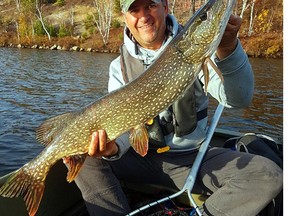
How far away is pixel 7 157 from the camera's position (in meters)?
6.12

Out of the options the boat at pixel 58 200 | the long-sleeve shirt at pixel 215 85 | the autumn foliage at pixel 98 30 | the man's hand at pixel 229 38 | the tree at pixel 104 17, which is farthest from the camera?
the tree at pixel 104 17

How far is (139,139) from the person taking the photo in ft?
7.88

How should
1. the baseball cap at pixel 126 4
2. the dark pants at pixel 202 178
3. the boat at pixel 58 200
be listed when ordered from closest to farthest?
the dark pants at pixel 202 178 → the boat at pixel 58 200 → the baseball cap at pixel 126 4

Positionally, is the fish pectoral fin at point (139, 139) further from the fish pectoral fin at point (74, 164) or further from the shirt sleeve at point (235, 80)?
the shirt sleeve at point (235, 80)

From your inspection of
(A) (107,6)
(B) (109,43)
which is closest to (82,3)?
(A) (107,6)

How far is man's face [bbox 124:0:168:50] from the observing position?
2713 mm

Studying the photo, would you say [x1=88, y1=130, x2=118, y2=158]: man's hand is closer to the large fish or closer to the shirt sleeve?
the large fish

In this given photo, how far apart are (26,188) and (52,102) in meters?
8.62

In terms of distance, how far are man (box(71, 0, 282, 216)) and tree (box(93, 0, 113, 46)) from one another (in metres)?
32.7

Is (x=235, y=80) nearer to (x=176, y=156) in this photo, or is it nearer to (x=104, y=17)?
(x=176, y=156)

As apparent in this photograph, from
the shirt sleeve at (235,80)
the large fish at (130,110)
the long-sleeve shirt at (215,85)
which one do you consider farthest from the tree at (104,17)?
the large fish at (130,110)

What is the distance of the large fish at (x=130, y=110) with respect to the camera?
2.28 m

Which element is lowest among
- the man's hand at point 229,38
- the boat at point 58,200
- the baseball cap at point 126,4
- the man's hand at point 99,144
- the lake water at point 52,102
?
the lake water at point 52,102

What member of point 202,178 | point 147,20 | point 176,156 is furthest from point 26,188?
point 147,20
